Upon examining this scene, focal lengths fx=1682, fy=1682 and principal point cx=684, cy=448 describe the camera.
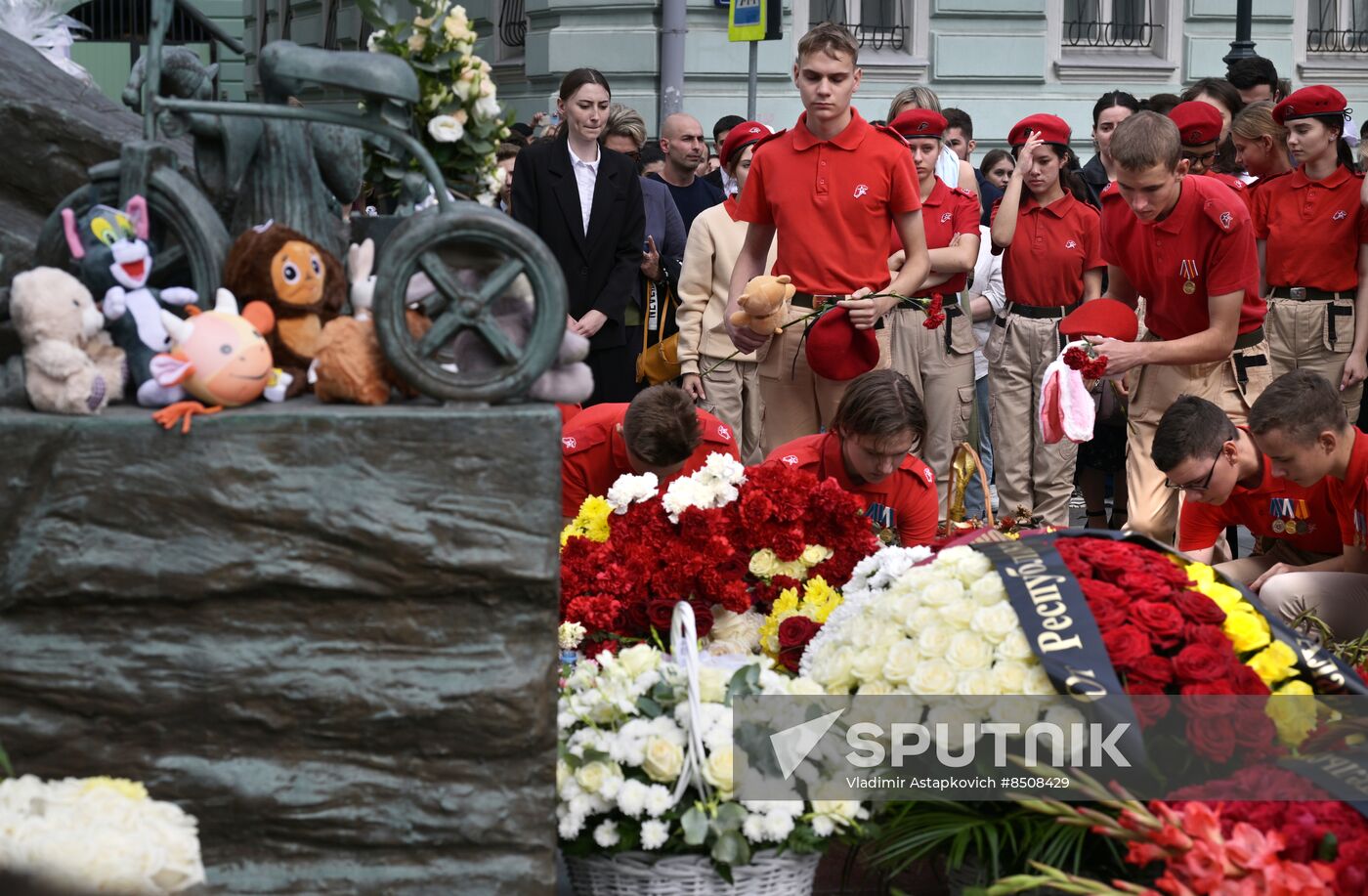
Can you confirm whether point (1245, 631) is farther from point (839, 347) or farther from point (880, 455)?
point (839, 347)

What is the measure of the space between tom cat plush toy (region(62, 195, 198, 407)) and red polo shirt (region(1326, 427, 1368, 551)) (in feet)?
10.5

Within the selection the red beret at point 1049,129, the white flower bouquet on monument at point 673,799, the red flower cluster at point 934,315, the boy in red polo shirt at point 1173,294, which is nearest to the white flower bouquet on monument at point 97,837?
the white flower bouquet on monument at point 673,799

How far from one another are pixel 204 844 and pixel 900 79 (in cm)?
1214

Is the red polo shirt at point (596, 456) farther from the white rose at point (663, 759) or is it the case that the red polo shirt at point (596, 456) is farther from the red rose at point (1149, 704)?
the red rose at point (1149, 704)

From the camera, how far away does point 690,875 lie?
3.04m

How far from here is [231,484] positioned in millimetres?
2699

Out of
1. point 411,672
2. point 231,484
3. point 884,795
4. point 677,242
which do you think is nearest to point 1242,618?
point 884,795

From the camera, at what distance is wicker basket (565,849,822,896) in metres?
3.03

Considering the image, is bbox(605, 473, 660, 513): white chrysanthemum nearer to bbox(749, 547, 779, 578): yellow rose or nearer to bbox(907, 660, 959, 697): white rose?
bbox(749, 547, 779, 578): yellow rose

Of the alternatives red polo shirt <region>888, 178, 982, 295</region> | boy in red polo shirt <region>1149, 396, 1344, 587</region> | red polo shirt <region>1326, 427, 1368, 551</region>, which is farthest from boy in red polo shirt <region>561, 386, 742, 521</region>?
red polo shirt <region>888, 178, 982, 295</region>

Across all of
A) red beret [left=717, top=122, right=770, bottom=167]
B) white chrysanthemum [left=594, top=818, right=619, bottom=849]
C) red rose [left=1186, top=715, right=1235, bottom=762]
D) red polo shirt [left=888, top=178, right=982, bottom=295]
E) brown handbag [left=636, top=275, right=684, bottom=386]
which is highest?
red beret [left=717, top=122, right=770, bottom=167]

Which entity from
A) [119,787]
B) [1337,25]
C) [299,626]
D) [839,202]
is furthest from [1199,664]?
[1337,25]

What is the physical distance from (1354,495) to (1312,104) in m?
2.56

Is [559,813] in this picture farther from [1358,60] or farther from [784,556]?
[1358,60]
